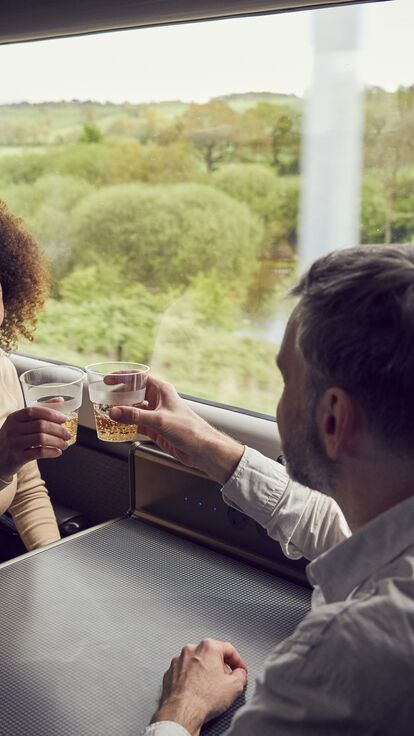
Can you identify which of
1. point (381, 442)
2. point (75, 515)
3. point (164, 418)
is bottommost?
point (75, 515)

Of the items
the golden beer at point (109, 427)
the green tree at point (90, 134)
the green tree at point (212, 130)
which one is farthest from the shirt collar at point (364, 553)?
the green tree at point (90, 134)

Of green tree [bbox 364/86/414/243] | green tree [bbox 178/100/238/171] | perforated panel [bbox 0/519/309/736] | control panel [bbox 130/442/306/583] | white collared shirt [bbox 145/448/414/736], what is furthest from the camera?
green tree [bbox 178/100/238/171]

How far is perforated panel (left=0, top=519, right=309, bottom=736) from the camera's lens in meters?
1.08

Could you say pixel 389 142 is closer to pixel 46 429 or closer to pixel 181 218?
pixel 181 218

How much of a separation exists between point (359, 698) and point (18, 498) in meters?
1.48

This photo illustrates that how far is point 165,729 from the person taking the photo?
0.98 m

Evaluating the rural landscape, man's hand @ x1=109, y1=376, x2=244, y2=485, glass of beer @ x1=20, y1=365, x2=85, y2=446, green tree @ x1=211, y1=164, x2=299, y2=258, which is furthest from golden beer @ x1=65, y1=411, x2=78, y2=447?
green tree @ x1=211, y1=164, x2=299, y2=258

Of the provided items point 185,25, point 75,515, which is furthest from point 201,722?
point 185,25

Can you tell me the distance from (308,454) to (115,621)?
566 mm

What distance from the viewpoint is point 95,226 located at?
8.30 ft

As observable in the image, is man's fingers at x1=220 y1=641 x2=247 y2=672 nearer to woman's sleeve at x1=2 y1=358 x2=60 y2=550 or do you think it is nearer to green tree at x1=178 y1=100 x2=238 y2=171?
woman's sleeve at x1=2 y1=358 x2=60 y2=550

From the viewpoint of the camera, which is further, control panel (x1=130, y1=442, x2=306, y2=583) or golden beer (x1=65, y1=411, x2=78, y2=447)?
control panel (x1=130, y1=442, x2=306, y2=583)

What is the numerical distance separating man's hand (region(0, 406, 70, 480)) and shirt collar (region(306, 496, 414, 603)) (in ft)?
2.10

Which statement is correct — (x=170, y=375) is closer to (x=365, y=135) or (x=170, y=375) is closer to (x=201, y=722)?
(x=365, y=135)
